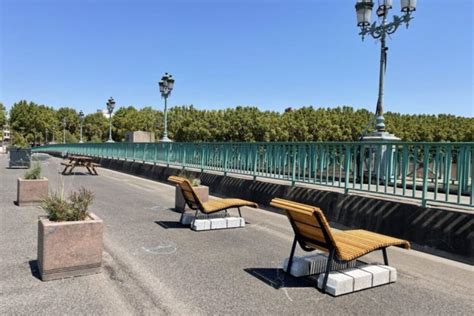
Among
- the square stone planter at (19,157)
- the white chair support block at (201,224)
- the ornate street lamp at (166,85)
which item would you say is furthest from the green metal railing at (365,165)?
the square stone planter at (19,157)

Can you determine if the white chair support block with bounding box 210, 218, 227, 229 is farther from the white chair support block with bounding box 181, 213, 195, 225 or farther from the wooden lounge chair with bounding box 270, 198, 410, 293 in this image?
the wooden lounge chair with bounding box 270, 198, 410, 293

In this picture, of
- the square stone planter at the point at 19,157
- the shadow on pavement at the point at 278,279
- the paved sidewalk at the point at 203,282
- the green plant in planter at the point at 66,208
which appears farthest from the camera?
the square stone planter at the point at 19,157

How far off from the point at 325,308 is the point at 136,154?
18937 mm

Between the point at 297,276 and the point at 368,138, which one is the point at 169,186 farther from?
the point at 297,276

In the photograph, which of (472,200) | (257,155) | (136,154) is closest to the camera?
(472,200)

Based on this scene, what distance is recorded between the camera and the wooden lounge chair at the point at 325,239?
13.4ft

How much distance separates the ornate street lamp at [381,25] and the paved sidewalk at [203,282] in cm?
516

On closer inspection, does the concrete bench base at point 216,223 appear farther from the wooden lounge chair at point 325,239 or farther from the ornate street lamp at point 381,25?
the ornate street lamp at point 381,25

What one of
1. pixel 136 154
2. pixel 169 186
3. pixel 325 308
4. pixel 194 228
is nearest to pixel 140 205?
pixel 194 228

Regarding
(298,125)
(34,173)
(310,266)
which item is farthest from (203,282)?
(298,125)

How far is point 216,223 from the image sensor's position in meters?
7.17

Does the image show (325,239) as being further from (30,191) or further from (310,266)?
(30,191)

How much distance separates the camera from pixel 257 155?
10625mm

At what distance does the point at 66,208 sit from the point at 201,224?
2.85 m
